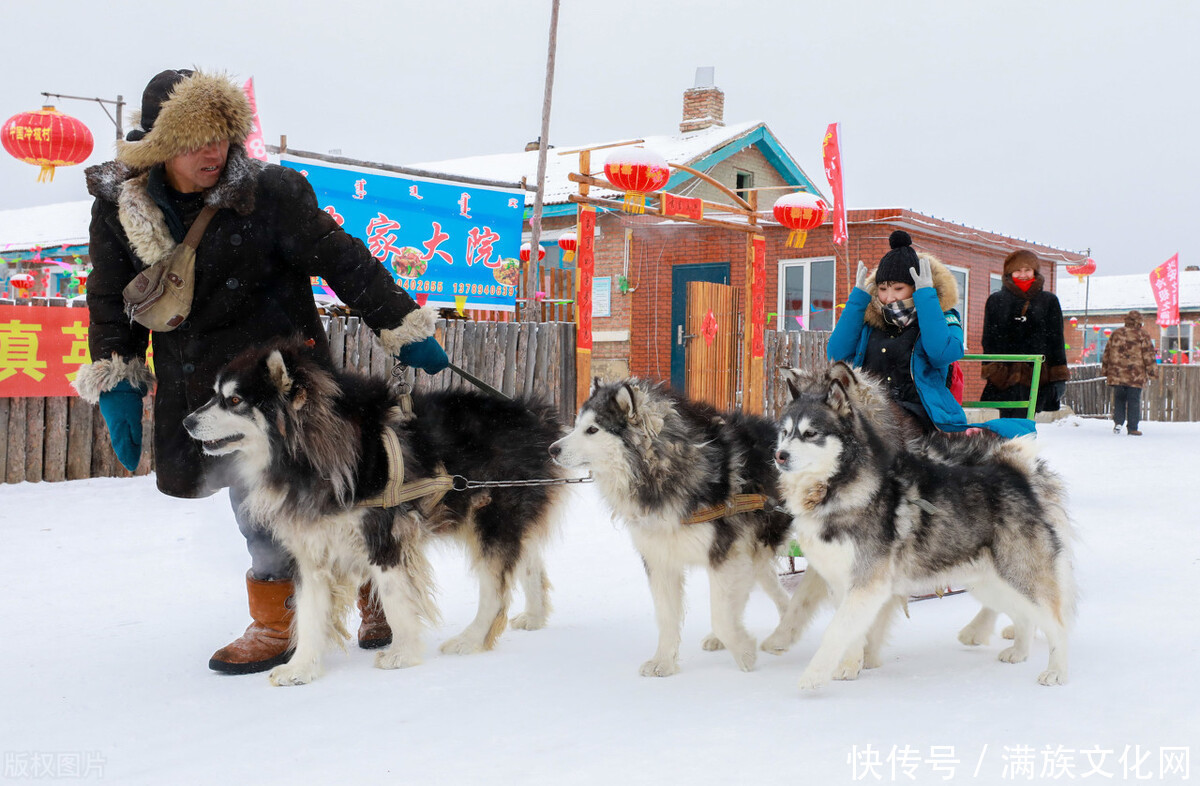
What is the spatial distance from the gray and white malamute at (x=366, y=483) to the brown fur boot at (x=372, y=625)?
28cm

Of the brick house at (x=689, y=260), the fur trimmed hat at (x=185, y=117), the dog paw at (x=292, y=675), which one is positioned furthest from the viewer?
the brick house at (x=689, y=260)

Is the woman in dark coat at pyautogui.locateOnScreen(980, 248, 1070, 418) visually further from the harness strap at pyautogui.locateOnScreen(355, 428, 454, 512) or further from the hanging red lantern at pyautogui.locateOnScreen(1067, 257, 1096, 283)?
the hanging red lantern at pyautogui.locateOnScreen(1067, 257, 1096, 283)

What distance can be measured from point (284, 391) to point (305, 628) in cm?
91

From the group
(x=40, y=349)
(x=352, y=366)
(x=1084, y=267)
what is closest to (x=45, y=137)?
(x=40, y=349)

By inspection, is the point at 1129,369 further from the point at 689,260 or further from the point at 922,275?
the point at 922,275

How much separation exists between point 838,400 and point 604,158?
13833 mm

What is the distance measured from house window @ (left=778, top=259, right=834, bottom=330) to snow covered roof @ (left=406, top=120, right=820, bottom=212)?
2549mm

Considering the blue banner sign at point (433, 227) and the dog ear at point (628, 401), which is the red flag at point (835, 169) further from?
the dog ear at point (628, 401)

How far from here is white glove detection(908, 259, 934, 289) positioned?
13.3 feet

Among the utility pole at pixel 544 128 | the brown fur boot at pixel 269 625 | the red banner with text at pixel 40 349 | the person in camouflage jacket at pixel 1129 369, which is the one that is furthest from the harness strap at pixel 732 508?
the person in camouflage jacket at pixel 1129 369

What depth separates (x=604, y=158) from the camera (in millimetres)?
16234

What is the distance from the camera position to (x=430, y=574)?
351cm

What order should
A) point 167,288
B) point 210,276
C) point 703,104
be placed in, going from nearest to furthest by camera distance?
point 167,288 < point 210,276 < point 703,104

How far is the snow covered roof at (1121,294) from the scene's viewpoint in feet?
97.7
